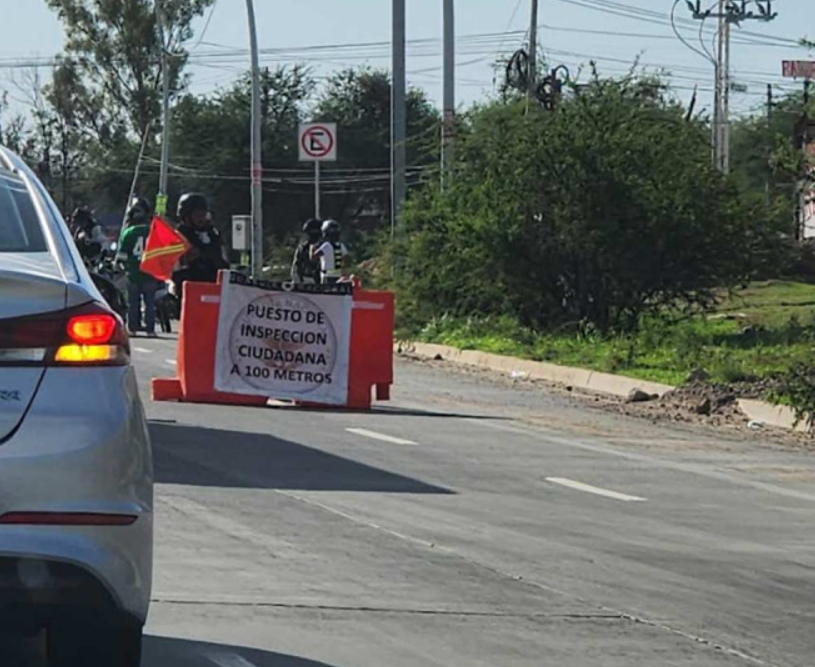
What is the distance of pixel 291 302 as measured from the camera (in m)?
16.2

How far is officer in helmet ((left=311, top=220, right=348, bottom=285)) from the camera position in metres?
28.5

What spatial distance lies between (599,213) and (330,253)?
7.26m

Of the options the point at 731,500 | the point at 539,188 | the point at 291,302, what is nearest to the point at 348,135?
the point at 539,188

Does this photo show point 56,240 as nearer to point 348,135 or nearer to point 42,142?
point 348,135

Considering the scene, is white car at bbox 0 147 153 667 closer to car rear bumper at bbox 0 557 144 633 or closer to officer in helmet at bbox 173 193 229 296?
car rear bumper at bbox 0 557 144 633

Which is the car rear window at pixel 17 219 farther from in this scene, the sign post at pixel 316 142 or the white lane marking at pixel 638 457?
the sign post at pixel 316 142

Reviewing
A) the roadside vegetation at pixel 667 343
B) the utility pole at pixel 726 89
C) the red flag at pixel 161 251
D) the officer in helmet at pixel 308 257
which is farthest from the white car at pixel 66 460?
the utility pole at pixel 726 89

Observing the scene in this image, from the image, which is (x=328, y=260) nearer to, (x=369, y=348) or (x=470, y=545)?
(x=369, y=348)

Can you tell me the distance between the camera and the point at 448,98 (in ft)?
94.1

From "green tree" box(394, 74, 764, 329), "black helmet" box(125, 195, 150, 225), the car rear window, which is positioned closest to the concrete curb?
"green tree" box(394, 74, 764, 329)

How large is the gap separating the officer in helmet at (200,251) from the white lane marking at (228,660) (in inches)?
433

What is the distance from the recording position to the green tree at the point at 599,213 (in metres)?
22.3

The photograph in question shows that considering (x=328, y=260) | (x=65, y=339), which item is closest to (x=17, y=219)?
(x=65, y=339)

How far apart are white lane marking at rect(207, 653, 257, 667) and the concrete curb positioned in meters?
9.65
